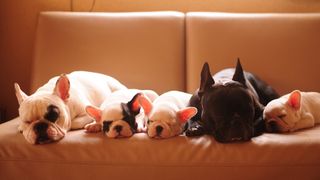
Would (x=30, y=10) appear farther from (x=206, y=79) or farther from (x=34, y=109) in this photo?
(x=206, y=79)

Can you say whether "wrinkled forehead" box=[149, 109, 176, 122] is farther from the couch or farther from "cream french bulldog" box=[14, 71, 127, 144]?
the couch

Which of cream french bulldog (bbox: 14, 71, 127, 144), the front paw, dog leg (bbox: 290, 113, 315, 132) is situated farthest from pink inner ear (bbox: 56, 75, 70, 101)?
dog leg (bbox: 290, 113, 315, 132)

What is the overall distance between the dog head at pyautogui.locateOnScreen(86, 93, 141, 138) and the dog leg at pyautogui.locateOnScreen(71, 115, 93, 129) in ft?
0.32

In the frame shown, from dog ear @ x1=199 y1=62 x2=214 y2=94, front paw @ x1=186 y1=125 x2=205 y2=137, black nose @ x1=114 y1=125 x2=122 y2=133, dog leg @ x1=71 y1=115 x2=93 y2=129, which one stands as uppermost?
dog ear @ x1=199 y1=62 x2=214 y2=94

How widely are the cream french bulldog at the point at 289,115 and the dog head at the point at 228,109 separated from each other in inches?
3.3

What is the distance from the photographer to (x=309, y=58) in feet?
7.53

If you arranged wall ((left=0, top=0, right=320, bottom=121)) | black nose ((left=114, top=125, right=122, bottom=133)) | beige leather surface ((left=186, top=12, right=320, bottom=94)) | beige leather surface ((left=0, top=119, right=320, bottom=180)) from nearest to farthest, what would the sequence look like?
1. beige leather surface ((left=0, top=119, right=320, bottom=180))
2. black nose ((left=114, top=125, right=122, bottom=133))
3. beige leather surface ((left=186, top=12, right=320, bottom=94))
4. wall ((left=0, top=0, right=320, bottom=121))

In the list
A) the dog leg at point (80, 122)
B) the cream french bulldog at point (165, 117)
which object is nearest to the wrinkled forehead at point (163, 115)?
the cream french bulldog at point (165, 117)

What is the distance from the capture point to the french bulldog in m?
1.69

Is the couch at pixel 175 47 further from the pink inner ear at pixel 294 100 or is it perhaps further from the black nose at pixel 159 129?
the black nose at pixel 159 129

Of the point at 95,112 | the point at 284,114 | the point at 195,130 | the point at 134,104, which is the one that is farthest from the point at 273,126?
the point at 95,112

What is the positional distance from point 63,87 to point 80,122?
0.18m

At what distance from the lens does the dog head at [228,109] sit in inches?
63.9

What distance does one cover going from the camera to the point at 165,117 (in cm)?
171
